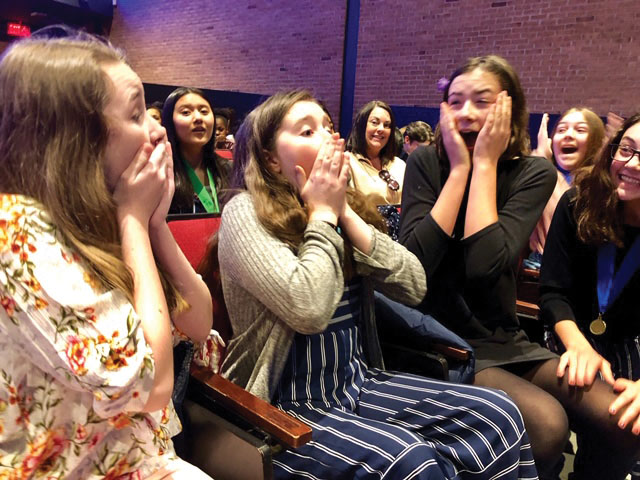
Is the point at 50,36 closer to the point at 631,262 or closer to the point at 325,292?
the point at 325,292

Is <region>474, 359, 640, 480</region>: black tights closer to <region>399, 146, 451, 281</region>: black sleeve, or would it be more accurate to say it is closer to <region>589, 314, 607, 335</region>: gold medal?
<region>589, 314, 607, 335</region>: gold medal

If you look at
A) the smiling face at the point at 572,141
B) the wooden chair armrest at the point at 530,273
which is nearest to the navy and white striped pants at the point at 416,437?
the wooden chair armrest at the point at 530,273

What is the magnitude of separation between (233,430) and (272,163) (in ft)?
2.48

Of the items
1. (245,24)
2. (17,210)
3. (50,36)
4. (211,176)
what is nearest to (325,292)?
(17,210)

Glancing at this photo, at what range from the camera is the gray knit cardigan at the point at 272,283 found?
1283 mm

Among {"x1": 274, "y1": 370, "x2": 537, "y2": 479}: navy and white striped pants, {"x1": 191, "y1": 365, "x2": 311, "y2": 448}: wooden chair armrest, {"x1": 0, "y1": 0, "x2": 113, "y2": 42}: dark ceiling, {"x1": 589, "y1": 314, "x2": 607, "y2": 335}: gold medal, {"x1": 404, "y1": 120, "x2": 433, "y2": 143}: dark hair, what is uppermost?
{"x1": 0, "y1": 0, "x2": 113, "y2": 42}: dark ceiling

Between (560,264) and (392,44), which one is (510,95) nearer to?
(560,264)

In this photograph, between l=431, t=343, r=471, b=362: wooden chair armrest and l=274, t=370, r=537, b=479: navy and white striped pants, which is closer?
l=274, t=370, r=537, b=479: navy and white striped pants

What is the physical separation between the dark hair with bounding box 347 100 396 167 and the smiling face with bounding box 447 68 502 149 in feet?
7.93

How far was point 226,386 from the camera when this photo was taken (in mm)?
1292

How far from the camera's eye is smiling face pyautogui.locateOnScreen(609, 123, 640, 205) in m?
1.61

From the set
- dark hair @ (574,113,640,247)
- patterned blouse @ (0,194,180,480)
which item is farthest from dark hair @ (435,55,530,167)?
patterned blouse @ (0,194,180,480)

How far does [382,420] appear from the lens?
1.42 metres

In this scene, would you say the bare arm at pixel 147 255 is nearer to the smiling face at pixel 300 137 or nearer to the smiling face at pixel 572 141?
the smiling face at pixel 300 137
